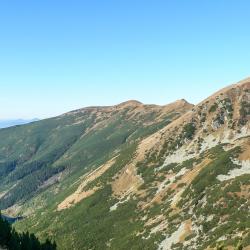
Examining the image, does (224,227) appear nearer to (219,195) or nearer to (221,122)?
(219,195)

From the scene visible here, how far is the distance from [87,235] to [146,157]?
48466mm

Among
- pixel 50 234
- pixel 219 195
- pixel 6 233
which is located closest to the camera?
pixel 6 233

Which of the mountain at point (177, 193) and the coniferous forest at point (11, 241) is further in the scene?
the mountain at point (177, 193)

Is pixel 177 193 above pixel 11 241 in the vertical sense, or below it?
below

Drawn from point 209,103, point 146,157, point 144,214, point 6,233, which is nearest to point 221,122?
point 209,103

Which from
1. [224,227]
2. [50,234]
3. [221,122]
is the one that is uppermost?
[221,122]

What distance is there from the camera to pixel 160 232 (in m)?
110

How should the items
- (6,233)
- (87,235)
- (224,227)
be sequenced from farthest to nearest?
(87,235)
(224,227)
(6,233)

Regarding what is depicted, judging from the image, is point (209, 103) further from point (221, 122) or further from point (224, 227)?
point (224, 227)

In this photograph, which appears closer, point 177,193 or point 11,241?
point 11,241

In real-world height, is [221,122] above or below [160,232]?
above

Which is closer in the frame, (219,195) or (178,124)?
(219,195)

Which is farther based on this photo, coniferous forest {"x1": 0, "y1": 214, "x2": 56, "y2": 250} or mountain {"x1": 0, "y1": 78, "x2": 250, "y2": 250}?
mountain {"x1": 0, "y1": 78, "x2": 250, "y2": 250}

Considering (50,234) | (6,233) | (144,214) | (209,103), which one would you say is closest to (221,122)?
(209,103)
